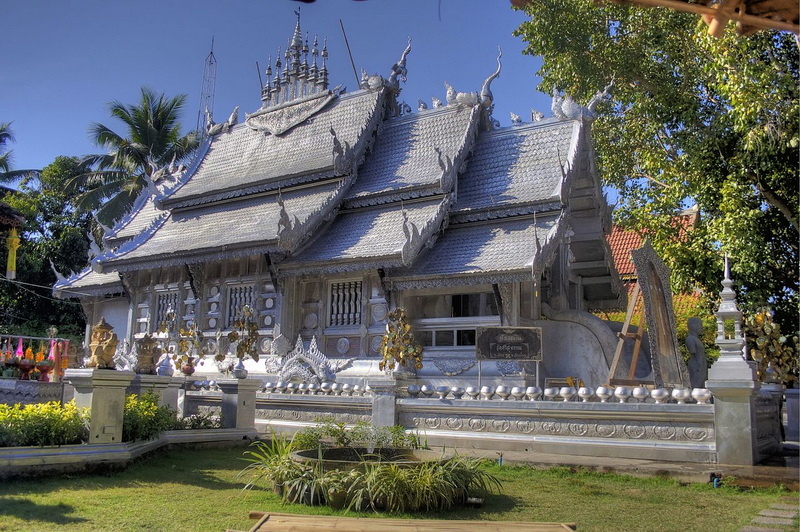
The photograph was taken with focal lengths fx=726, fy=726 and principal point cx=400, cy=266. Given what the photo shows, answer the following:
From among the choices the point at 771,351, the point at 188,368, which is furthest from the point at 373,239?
the point at 771,351

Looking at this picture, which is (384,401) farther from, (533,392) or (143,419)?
(143,419)

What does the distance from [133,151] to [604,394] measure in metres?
26.8

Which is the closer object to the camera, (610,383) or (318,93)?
(610,383)

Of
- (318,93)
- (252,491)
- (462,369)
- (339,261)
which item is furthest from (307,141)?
(252,491)

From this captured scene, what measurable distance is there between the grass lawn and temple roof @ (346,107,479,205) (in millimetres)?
8925

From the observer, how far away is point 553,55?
77.7 feet

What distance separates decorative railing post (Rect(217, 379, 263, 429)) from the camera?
500 inches

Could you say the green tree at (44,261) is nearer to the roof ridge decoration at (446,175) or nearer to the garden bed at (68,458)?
the roof ridge decoration at (446,175)

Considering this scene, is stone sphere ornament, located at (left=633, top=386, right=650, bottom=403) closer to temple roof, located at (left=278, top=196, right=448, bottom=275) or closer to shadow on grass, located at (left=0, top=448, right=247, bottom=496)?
shadow on grass, located at (left=0, top=448, right=247, bottom=496)

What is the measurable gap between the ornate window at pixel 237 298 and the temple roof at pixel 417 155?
346cm

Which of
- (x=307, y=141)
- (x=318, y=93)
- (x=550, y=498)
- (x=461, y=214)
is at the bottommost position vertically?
(x=550, y=498)

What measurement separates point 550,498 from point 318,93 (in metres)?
16.2

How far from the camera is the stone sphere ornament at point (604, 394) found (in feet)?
35.4

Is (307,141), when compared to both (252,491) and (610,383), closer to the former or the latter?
(610,383)
